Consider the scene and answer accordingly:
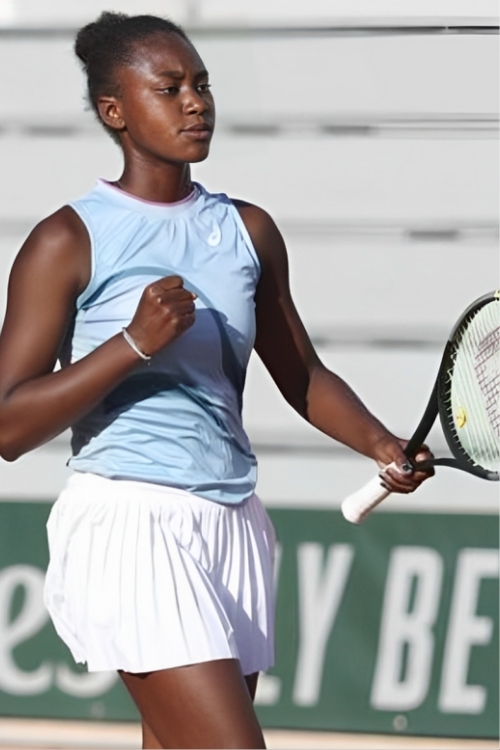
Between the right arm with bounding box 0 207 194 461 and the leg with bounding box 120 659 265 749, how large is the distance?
45 centimetres

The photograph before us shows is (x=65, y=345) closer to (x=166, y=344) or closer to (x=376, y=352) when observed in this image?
(x=166, y=344)

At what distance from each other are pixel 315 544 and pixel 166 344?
235 centimetres

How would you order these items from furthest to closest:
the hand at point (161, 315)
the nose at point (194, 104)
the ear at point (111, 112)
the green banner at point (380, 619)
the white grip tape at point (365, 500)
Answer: the green banner at point (380, 619) < the white grip tape at point (365, 500) < the ear at point (111, 112) < the nose at point (194, 104) < the hand at point (161, 315)

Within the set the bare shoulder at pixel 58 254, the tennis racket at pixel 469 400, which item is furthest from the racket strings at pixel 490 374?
the bare shoulder at pixel 58 254

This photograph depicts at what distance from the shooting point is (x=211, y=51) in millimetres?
4652

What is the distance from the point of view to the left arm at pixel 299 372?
2785 millimetres

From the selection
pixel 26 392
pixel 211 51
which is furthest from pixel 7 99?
pixel 26 392

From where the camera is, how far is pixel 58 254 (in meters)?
2.49

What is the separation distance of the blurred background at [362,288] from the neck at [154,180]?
1.96 meters

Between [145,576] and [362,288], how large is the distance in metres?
2.32

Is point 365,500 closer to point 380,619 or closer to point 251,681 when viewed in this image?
point 251,681

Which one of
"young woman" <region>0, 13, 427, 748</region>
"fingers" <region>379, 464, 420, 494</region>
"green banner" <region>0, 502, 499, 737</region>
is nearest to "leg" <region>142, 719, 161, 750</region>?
"young woman" <region>0, 13, 427, 748</region>

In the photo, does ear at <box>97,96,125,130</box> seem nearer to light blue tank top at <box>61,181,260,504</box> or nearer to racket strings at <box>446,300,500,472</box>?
light blue tank top at <box>61,181,260,504</box>

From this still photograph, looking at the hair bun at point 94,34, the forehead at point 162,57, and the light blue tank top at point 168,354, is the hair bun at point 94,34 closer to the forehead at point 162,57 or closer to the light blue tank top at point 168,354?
the forehead at point 162,57
